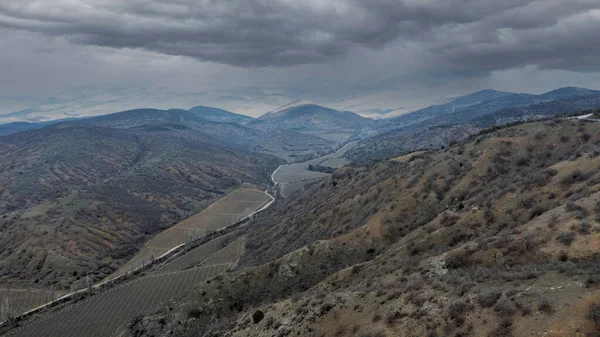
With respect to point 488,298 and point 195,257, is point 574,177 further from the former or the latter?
point 195,257

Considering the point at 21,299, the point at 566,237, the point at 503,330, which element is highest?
the point at 566,237

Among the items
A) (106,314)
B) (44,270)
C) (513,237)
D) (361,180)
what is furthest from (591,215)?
(44,270)

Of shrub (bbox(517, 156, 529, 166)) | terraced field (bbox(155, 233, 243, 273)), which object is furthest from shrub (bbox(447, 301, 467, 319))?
terraced field (bbox(155, 233, 243, 273))

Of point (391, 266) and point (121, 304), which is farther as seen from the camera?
point (121, 304)

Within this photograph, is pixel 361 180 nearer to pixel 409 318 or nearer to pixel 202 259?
pixel 202 259

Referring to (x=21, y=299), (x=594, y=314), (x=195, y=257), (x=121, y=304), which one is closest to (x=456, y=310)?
(x=594, y=314)

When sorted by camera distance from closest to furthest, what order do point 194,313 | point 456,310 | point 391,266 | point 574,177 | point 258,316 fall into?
point 456,310, point 258,316, point 391,266, point 574,177, point 194,313
